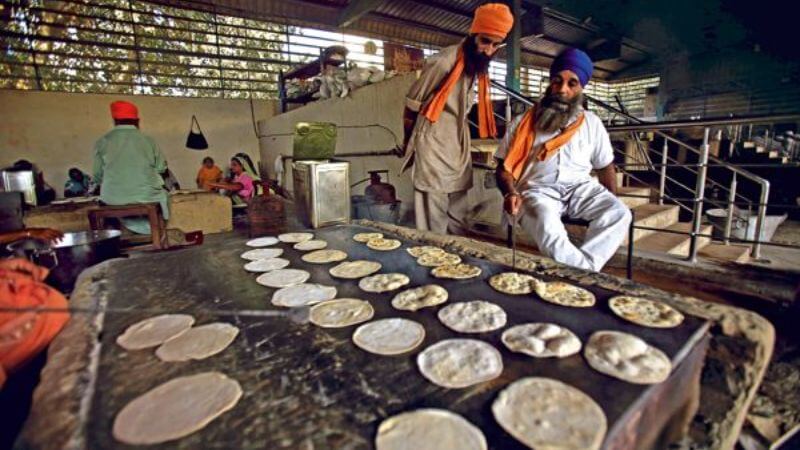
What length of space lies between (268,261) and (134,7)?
9002 millimetres

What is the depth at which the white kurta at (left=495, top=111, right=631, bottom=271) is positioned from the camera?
86.2 inches

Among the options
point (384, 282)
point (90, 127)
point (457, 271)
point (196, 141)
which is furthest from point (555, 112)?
point (90, 127)

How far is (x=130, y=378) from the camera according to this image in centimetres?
93

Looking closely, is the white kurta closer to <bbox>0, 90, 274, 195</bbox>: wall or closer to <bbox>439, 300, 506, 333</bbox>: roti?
<bbox>439, 300, 506, 333</bbox>: roti

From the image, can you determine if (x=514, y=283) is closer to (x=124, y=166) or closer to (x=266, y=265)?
(x=266, y=265)

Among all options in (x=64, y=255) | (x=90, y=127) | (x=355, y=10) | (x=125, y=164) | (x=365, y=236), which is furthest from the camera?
(x=355, y=10)

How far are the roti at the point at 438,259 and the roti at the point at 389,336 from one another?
22.5 inches

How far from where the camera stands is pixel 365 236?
2.33m

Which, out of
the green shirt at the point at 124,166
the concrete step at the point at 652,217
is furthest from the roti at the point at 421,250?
the green shirt at the point at 124,166

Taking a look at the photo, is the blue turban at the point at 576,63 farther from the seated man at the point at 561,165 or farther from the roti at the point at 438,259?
the roti at the point at 438,259

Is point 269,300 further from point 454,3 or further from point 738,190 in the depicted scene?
point 738,190

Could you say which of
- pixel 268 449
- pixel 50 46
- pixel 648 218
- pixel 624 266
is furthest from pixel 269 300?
pixel 50 46

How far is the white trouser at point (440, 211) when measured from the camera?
2996 mm

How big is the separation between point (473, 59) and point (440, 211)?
3.96 feet
